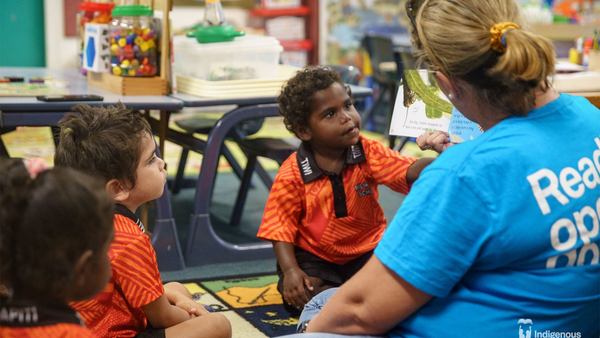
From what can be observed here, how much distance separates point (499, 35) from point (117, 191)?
0.88 meters

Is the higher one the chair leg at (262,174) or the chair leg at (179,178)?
the chair leg at (262,174)

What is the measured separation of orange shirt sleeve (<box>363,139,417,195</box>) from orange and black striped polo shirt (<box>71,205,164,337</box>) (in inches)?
31.6

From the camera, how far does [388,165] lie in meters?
1.90

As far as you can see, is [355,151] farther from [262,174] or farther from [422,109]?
[262,174]

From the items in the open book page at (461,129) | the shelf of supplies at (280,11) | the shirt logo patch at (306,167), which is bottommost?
the shirt logo patch at (306,167)

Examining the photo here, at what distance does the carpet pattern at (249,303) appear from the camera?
187cm

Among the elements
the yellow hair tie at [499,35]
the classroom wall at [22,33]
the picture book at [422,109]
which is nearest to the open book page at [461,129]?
the picture book at [422,109]

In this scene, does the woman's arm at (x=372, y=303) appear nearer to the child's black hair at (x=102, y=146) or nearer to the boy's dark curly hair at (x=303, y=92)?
the child's black hair at (x=102, y=146)

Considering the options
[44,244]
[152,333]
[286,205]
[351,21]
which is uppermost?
[351,21]

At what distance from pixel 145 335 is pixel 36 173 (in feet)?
2.07

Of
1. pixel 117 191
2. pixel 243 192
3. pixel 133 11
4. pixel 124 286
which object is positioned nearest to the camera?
pixel 124 286

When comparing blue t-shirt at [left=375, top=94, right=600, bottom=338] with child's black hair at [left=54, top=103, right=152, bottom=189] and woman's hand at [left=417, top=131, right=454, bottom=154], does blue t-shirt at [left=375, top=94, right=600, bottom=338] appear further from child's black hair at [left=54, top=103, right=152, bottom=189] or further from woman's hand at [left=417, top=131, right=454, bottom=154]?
child's black hair at [left=54, top=103, right=152, bottom=189]

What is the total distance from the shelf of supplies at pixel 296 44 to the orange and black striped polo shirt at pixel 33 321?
5.92 metres

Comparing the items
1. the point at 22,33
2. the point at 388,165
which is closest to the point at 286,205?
the point at 388,165
